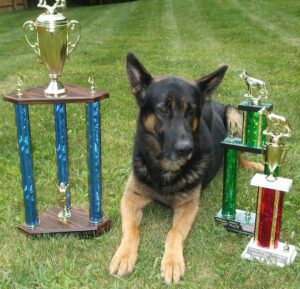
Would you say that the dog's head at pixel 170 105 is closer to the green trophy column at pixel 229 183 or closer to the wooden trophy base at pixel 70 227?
the green trophy column at pixel 229 183

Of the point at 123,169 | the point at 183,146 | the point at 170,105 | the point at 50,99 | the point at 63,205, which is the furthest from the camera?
the point at 123,169

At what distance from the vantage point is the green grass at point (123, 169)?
2881 mm

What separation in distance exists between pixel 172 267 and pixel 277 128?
3.73 feet

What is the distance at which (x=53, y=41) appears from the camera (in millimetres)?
2893

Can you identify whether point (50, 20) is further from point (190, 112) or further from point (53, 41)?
point (190, 112)

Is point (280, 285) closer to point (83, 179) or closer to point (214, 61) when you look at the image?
point (83, 179)

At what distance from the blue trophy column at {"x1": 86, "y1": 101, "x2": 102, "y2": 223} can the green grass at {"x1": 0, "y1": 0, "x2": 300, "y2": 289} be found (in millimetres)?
234

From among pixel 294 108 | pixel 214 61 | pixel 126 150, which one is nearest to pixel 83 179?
pixel 126 150

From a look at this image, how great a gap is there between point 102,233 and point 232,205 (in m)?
1.04

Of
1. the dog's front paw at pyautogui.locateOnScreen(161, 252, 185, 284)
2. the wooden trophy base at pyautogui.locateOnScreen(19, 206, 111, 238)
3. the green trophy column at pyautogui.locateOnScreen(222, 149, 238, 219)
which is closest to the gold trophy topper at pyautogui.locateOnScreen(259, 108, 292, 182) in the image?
the green trophy column at pyautogui.locateOnScreen(222, 149, 238, 219)

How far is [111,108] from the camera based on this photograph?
6.26 m

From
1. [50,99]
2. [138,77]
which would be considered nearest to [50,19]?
[50,99]

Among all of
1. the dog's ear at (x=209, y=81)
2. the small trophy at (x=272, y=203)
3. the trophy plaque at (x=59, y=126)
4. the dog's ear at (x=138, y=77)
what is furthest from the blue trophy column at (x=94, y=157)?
the small trophy at (x=272, y=203)

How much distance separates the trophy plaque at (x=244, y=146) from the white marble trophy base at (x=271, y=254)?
0.28 meters
